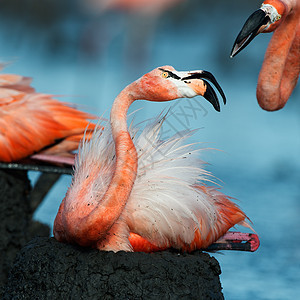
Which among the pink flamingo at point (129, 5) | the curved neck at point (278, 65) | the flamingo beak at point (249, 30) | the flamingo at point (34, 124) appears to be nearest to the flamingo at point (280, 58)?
the curved neck at point (278, 65)

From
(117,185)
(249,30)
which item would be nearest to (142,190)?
(117,185)

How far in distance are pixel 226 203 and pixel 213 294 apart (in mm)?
332

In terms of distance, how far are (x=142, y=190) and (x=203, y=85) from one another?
35 centimetres

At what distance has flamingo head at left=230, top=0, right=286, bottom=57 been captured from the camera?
1.54 meters

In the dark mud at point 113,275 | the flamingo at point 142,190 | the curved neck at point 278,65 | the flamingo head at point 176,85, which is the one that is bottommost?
the dark mud at point 113,275

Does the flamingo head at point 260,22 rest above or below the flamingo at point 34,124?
above

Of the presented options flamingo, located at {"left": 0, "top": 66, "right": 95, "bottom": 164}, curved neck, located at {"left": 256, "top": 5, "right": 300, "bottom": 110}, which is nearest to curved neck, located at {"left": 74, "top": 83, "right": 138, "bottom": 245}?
curved neck, located at {"left": 256, "top": 5, "right": 300, "bottom": 110}

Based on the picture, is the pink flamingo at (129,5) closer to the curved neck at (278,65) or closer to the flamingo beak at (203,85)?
the curved neck at (278,65)

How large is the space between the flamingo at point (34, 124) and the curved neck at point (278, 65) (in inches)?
36.4

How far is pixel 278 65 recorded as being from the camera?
1810mm

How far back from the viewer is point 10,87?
8.53ft

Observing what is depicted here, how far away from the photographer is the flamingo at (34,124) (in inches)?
95.2

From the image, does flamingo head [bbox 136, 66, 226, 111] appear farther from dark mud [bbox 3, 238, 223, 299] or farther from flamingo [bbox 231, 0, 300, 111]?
dark mud [bbox 3, 238, 223, 299]

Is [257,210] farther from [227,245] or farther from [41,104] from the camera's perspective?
[227,245]
